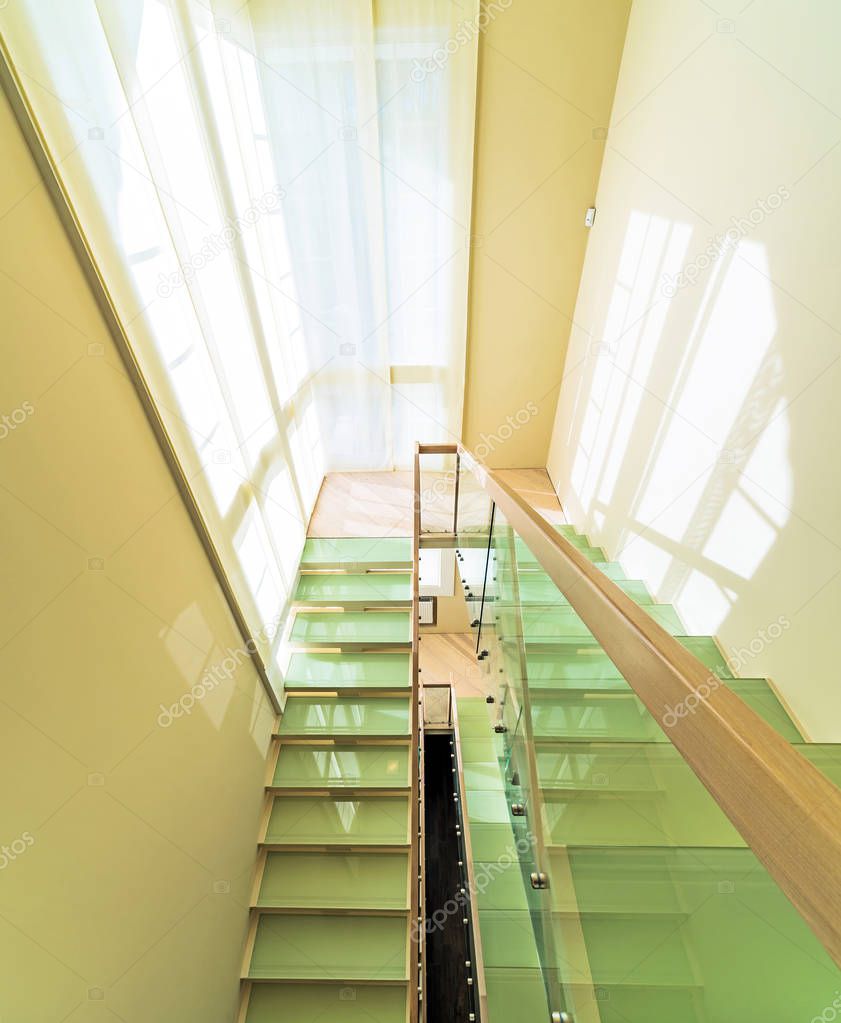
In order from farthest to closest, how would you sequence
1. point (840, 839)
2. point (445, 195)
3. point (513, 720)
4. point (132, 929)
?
point (445, 195) < point (513, 720) < point (132, 929) < point (840, 839)

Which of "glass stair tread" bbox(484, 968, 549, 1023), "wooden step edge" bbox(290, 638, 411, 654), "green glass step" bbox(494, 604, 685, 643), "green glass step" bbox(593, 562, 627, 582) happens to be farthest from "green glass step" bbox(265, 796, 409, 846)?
"green glass step" bbox(593, 562, 627, 582)

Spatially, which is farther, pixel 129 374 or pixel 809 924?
pixel 129 374

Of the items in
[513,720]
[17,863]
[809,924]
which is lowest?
[809,924]

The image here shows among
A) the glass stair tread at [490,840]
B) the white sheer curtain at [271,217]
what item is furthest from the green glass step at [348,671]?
the glass stair tread at [490,840]

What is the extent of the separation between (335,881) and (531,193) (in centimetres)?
560

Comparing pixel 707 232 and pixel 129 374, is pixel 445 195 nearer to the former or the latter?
pixel 707 232

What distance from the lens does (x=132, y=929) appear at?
86.9 inches

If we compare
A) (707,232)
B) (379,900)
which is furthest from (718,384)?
(379,900)

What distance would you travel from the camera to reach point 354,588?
5.05 m

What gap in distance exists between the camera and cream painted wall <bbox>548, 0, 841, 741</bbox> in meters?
2.09

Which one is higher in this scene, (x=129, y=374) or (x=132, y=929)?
(x=129, y=374)

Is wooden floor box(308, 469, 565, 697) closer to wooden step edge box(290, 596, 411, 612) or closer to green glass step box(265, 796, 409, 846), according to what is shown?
wooden step edge box(290, 596, 411, 612)

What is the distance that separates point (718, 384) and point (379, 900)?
12.6ft

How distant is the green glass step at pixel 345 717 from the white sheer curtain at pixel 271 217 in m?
0.86
